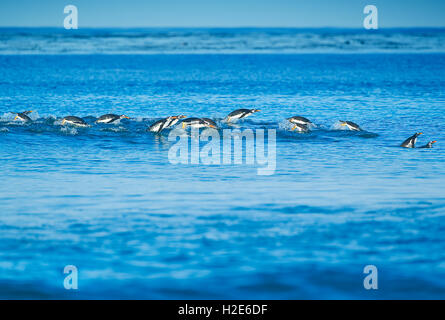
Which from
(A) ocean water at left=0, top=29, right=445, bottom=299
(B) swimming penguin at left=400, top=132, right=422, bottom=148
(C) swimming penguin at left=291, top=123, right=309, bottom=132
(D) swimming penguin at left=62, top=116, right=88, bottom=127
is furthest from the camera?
(D) swimming penguin at left=62, top=116, right=88, bottom=127

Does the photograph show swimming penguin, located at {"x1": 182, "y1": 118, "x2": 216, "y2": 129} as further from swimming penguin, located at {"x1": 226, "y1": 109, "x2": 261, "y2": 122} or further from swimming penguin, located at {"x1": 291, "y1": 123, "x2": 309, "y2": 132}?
swimming penguin, located at {"x1": 291, "y1": 123, "x2": 309, "y2": 132}

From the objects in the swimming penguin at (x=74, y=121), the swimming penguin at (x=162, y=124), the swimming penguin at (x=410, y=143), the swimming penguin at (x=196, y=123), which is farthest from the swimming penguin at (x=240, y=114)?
the swimming penguin at (x=410, y=143)

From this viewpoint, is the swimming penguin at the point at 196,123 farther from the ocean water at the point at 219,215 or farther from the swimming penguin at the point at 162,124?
the ocean water at the point at 219,215

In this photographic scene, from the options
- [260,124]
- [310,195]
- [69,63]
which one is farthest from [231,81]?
[310,195]

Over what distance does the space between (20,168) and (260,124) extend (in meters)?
9.16

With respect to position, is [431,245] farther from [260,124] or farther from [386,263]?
[260,124]

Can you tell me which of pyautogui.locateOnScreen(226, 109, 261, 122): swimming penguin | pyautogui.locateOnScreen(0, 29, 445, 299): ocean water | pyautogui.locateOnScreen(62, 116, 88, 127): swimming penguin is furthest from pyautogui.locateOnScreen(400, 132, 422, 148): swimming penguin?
pyautogui.locateOnScreen(62, 116, 88, 127): swimming penguin

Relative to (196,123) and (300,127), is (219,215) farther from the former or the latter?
(300,127)

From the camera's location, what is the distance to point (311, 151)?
15492 millimetres

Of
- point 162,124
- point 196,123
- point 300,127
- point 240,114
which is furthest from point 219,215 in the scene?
point 240,114

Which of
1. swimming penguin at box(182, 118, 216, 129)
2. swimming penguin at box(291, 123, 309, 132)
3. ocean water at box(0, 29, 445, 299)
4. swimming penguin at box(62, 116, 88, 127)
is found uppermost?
swimming penguin at box(62, 116, 88, 127)

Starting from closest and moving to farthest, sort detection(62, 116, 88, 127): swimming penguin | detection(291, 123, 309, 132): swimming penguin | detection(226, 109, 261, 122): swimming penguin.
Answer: detection(291, 123, 309, 132): swimming penguin < detection(62, 116, 88, 127): swimming penguin < detection(226, 109, 261, 122): swimming penguin

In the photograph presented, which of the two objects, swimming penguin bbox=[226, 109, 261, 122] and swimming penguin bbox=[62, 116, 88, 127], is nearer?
swimming penguin bbox=[62, 116, 88, 127]
